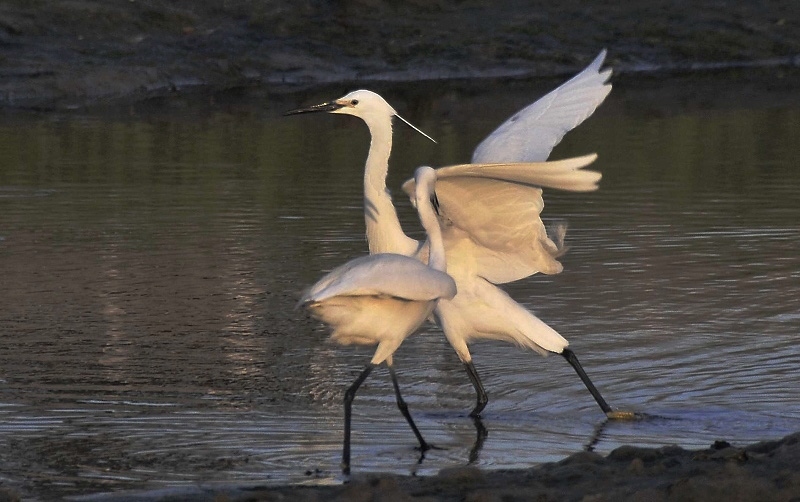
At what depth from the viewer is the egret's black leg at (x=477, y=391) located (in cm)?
707

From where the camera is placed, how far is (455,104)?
19719 millimetres

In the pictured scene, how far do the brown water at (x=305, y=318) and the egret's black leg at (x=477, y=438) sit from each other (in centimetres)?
1

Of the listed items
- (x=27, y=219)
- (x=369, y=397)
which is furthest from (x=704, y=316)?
(x=27, y=219)

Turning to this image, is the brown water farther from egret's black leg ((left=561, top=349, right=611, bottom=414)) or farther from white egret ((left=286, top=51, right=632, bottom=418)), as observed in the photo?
white egret ((left=286, top=51, right=632, bottom=418))

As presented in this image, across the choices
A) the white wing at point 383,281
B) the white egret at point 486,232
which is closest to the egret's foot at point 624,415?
the white egret at point 486,232

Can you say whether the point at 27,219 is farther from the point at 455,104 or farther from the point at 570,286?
the point at 455,104

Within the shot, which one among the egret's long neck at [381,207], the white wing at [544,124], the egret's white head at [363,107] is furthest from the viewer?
the white wing at [544,124]

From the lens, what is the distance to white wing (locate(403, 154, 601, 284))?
6.37 m

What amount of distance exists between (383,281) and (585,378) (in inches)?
68.1

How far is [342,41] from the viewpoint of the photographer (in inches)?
864

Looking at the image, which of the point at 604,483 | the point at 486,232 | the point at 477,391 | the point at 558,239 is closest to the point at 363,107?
the point at 486,232

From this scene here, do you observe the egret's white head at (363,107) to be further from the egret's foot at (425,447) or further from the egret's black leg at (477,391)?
the egret's foot at (425,447)

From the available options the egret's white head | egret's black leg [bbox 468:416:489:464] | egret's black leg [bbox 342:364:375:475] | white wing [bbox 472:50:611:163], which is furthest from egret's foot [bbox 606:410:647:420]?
the egret's white head

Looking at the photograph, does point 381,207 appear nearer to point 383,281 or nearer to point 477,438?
point 477,438
